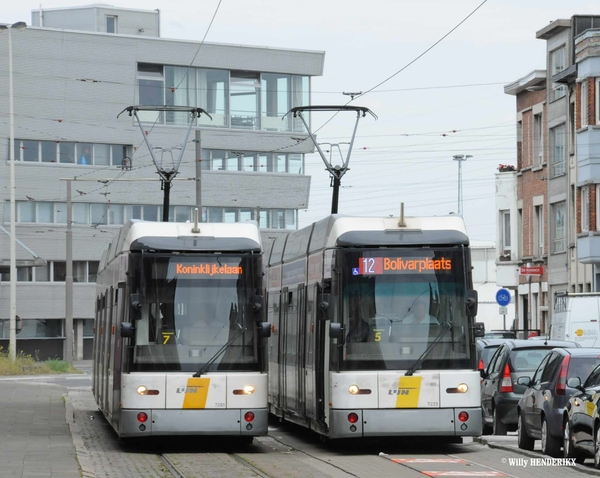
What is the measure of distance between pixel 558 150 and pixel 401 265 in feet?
124

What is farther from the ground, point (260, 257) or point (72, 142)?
point (72, 142)

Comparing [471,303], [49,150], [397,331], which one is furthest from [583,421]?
[49,150]

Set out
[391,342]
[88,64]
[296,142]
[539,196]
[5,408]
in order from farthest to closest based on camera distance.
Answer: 1. [296,142]
2. [88,64]
3. [539,196]
4. [5,408]
5. [391,342]

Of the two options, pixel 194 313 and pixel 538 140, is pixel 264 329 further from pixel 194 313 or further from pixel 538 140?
pixel 538 140

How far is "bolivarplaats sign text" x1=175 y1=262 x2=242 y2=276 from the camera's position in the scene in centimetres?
1834

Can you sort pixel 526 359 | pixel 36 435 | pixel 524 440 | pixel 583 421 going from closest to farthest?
pixel 583 421 < pixel 524 440 < pixel 36 435 < pixel 526 359

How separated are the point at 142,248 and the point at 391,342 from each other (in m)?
3.46

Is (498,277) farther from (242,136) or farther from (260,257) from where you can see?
(260,257)

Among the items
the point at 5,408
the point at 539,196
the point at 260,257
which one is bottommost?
the point at 5,408

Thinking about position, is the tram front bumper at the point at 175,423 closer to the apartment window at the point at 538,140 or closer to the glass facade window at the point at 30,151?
the apartment window at the point at 538,140

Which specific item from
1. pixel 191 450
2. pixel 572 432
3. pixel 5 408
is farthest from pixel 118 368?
pixel 5 408

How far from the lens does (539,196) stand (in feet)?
186

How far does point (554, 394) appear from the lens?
1747 centimetres

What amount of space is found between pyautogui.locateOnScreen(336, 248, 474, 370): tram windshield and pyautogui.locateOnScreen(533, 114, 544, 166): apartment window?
39.3 m
